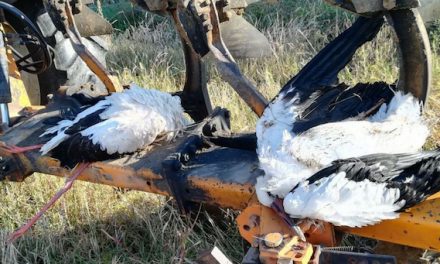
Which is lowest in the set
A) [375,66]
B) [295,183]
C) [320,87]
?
[375,66]

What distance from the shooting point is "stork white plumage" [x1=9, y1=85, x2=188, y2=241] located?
221 cm

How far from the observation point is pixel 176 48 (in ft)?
18.5

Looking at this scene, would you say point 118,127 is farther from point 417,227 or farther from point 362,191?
point 417,227

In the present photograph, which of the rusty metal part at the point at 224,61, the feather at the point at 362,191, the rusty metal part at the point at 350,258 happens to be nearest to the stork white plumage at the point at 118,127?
the rusty metal part at the point at 224,61

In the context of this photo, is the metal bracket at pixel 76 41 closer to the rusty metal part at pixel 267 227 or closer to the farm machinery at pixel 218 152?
the farm machinery at pixel 218 152

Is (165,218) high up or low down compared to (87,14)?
down

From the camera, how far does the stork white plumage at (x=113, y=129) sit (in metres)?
2.21

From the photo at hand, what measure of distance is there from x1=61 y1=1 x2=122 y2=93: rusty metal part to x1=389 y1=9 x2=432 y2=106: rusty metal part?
122cm

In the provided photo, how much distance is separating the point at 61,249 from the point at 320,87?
4.24 ft

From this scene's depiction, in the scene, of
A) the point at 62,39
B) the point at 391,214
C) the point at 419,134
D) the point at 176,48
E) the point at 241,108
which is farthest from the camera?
the point at 176,48

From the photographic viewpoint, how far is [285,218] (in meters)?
1.67

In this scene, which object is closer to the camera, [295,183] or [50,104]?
[295,183]

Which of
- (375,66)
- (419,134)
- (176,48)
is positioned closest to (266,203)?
(419,134)

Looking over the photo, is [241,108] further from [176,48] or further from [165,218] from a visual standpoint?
[176,48]
